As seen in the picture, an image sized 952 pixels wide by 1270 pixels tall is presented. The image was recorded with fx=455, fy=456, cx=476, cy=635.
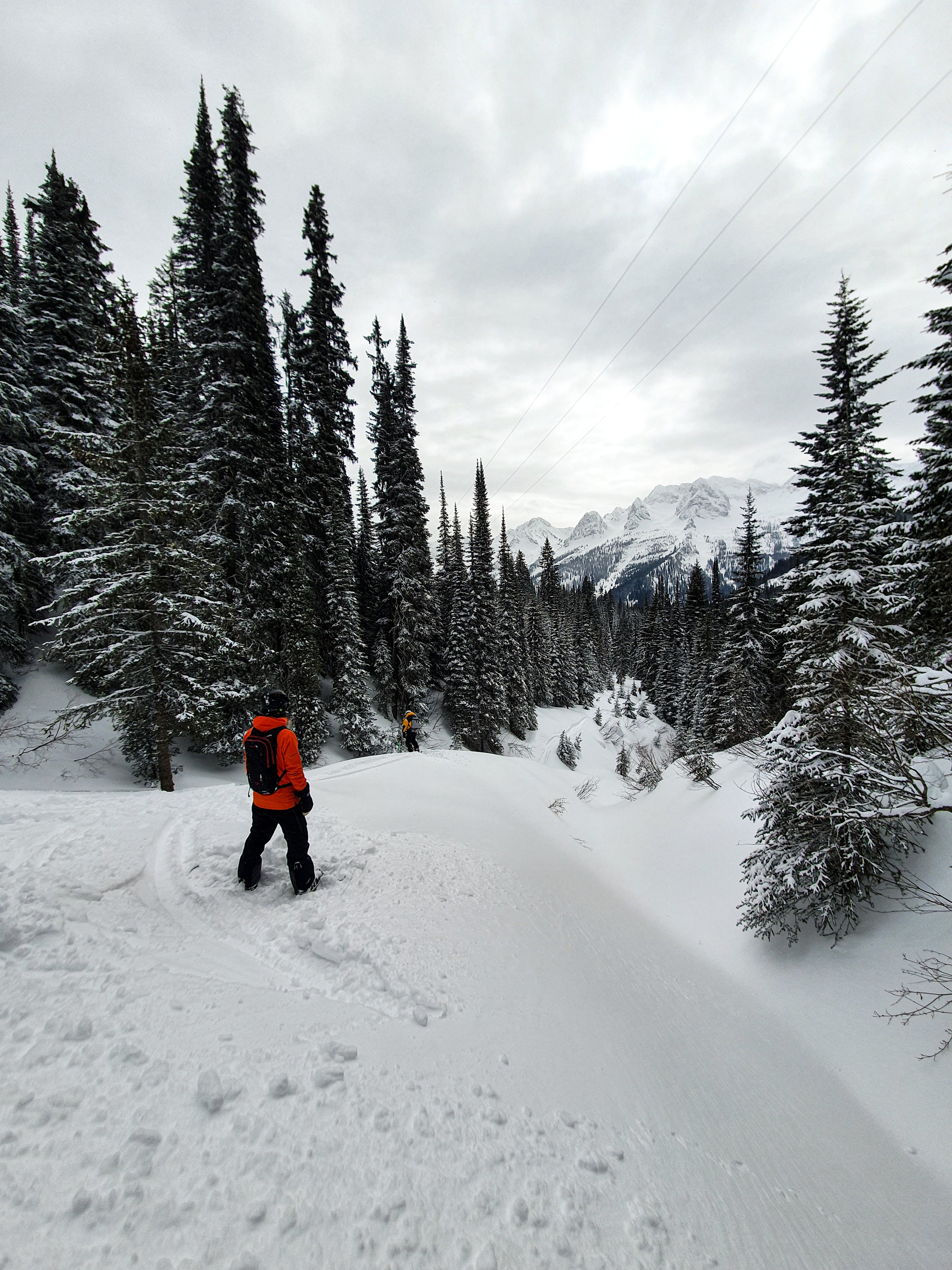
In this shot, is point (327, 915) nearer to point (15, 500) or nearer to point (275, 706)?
point (275, 706)

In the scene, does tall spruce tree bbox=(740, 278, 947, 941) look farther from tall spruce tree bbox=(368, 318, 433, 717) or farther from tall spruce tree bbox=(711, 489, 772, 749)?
tall spruce tree bbox=(368, 318, 433, 717)

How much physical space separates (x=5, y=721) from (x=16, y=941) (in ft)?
51.3

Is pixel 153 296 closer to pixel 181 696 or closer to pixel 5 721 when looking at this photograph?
pixel 5 721

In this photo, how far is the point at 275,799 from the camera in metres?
4.77

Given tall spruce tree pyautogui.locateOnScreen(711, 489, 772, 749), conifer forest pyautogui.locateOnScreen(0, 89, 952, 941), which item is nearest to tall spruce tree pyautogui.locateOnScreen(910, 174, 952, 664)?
conifer forest pyautogui.locateOnScreen(0, 89, 952, 941)

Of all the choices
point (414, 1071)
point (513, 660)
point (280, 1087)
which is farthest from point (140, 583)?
point (513, 660)

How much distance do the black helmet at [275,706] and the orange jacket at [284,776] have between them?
0.09 m

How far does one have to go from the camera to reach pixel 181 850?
5.12 m

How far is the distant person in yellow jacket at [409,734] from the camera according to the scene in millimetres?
16219

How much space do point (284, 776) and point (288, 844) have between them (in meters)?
0.77

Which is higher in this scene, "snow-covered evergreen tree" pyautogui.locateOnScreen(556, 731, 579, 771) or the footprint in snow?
the footprint in snow

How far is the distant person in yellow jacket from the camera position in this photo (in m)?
16.2

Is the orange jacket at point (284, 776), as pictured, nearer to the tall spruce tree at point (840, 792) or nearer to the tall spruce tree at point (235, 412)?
the tall spruce tree at point (840, 792)

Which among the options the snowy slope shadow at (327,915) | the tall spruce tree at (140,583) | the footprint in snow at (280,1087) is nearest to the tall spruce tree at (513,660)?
the tall spruce tree at (140,583)
